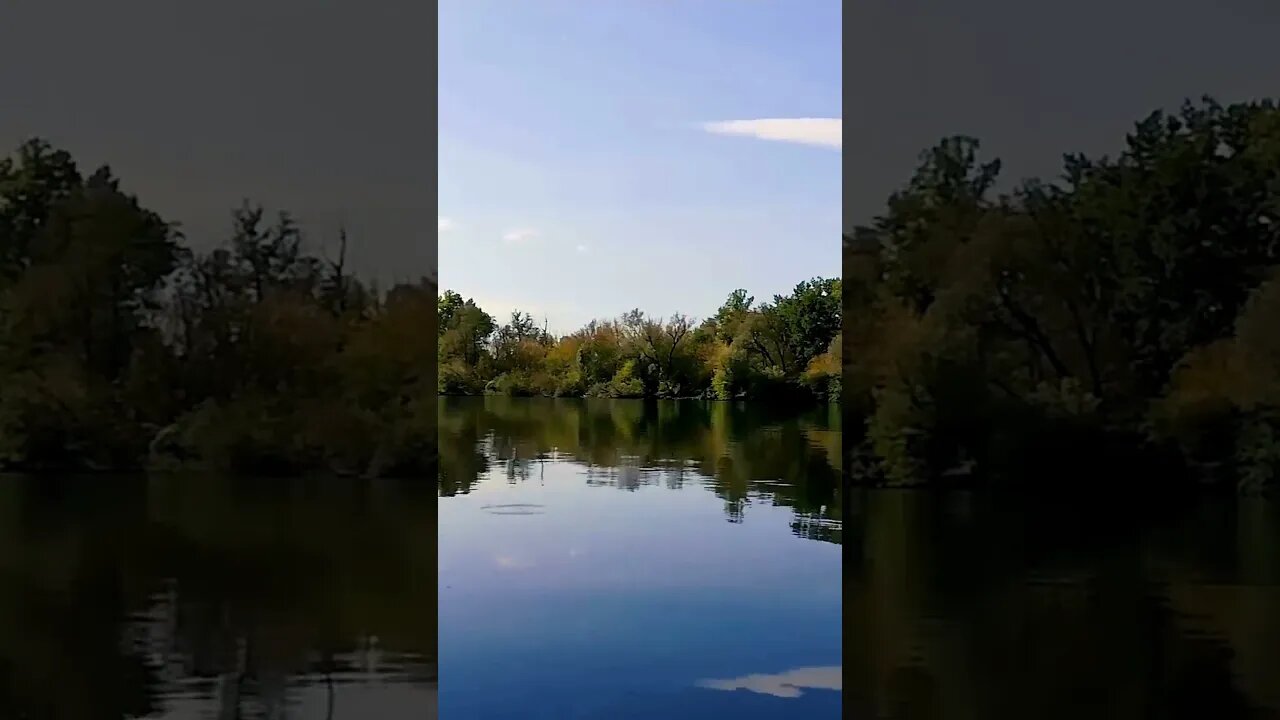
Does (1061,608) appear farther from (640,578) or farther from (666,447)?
(666,447)

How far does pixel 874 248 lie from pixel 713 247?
10.8m

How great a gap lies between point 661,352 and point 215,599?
14564 mm

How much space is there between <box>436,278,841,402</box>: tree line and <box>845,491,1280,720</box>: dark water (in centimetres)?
976

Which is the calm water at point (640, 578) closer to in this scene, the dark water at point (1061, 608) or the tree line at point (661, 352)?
the dark water at point (1061, 608)

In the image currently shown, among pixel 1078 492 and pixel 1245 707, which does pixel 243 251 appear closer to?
pixel 1078 492

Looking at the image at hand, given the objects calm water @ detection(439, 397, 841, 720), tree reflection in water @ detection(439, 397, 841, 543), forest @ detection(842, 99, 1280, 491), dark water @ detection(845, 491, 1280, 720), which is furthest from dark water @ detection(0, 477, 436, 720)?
tree reflection in water @ detection(439, 397, 841, 543)

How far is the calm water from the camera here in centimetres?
519

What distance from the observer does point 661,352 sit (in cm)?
1978

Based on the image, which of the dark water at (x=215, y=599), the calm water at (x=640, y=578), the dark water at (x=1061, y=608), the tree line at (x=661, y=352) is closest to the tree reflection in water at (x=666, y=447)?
the calm water at (x=640, y=578)

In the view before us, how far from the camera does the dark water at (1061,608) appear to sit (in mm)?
4707

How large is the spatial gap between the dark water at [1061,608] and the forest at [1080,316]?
0.68 ft

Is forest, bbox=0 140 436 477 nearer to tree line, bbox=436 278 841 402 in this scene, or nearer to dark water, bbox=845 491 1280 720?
dark water, bbox=845 491 1280 720

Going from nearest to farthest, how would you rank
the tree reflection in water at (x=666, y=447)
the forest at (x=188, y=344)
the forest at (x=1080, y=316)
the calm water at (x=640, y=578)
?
the calm water at (x=640, y=578), the forest at (x=1080, y=316), the forest at (x=188, y=344), the tree reflection in water at (x=666, y=447)

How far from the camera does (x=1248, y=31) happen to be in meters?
5.96
